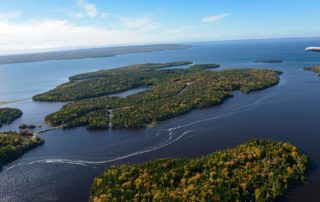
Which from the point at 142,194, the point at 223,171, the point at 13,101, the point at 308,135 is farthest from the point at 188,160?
the point at 13,101

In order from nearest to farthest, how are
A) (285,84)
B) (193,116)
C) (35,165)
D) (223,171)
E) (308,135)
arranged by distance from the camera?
(223,171), (35,165), (308,135), (193,116), (285,84)

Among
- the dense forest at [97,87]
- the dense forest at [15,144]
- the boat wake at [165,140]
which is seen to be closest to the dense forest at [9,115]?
the dense forest at [15,144]

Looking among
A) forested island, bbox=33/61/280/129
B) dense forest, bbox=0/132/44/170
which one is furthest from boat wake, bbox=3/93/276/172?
forested island, bbox=33/61/280/129

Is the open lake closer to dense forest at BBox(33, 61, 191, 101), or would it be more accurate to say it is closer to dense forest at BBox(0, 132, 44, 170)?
dense forest at BBox(0, 132, 44, 170)

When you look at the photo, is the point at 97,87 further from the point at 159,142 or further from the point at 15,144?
the point at 159,142

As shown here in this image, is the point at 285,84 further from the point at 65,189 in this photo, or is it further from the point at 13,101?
the point at 13,101

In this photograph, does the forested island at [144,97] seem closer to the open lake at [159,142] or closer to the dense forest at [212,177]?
the open lake at [159,142]

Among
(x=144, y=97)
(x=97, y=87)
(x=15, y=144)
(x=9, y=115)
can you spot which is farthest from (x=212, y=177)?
(x=97, y=87)
